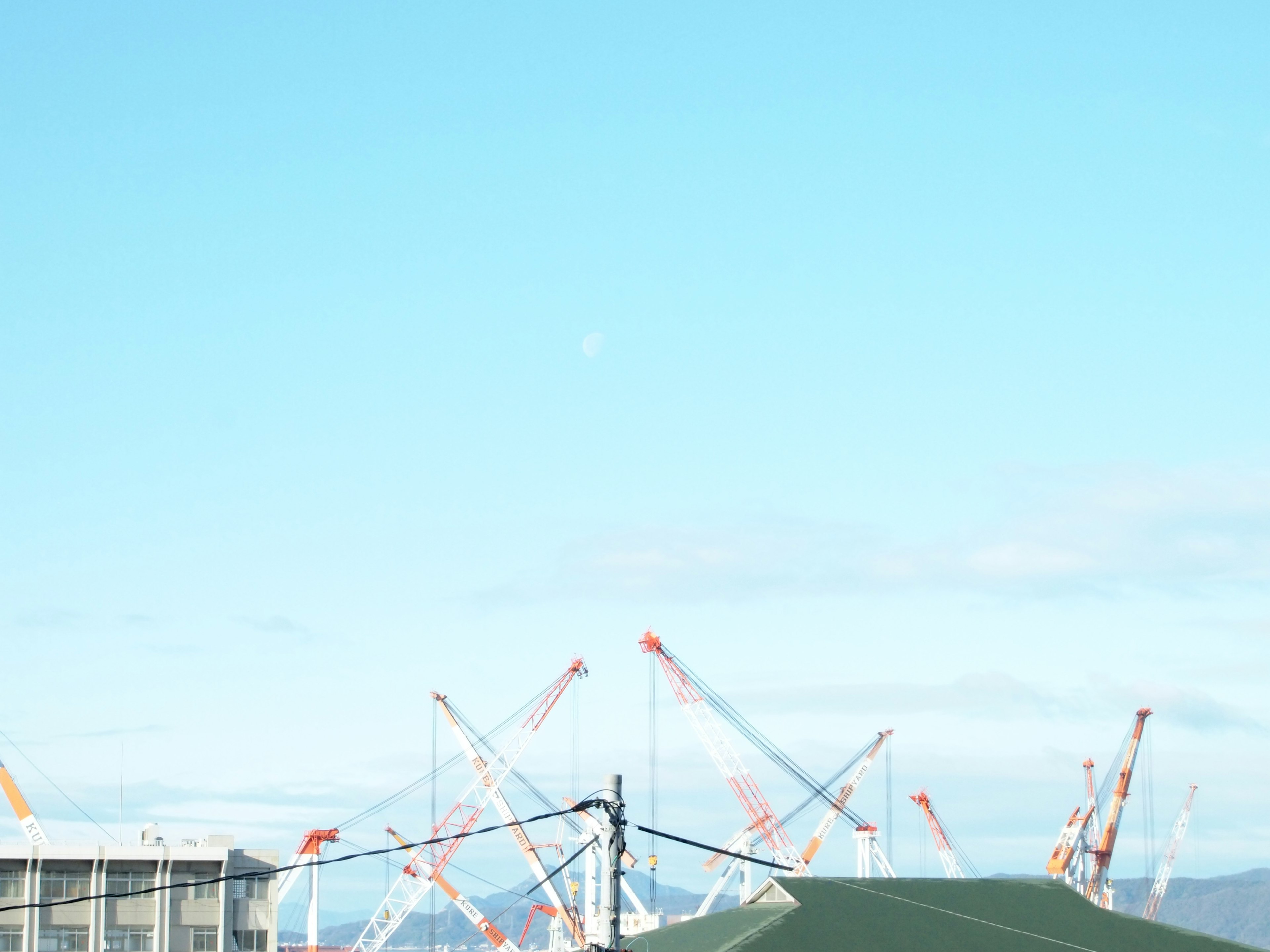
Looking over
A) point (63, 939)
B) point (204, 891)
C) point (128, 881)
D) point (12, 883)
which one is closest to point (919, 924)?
point (204, 891)

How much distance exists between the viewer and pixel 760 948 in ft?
192

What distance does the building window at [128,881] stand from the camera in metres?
109

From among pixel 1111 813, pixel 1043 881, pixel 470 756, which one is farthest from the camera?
pixel 1111 813

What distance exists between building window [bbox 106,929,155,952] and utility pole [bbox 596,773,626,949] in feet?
254

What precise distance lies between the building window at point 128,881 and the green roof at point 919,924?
54.5 metres

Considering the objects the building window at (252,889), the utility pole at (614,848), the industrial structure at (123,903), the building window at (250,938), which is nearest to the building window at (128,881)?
the industrial structure at (123,903)

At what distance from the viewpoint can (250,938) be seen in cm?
11150

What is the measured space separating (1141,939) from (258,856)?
231ft

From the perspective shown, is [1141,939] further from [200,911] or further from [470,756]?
[470,756]

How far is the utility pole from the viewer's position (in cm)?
3900

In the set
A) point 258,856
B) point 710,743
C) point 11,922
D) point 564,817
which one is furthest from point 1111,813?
point 11,922

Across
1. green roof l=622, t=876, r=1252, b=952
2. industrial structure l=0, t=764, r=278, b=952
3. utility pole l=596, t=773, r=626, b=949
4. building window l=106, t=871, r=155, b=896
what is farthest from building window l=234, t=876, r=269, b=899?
utility pole l=596, t=773, r=626, b=949

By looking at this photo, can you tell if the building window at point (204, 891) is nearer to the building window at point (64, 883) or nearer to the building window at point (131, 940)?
the building window at point (131, 940)

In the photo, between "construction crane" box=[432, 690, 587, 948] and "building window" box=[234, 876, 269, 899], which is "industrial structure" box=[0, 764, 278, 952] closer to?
"building window" box=[234, 876, 269, 899]
